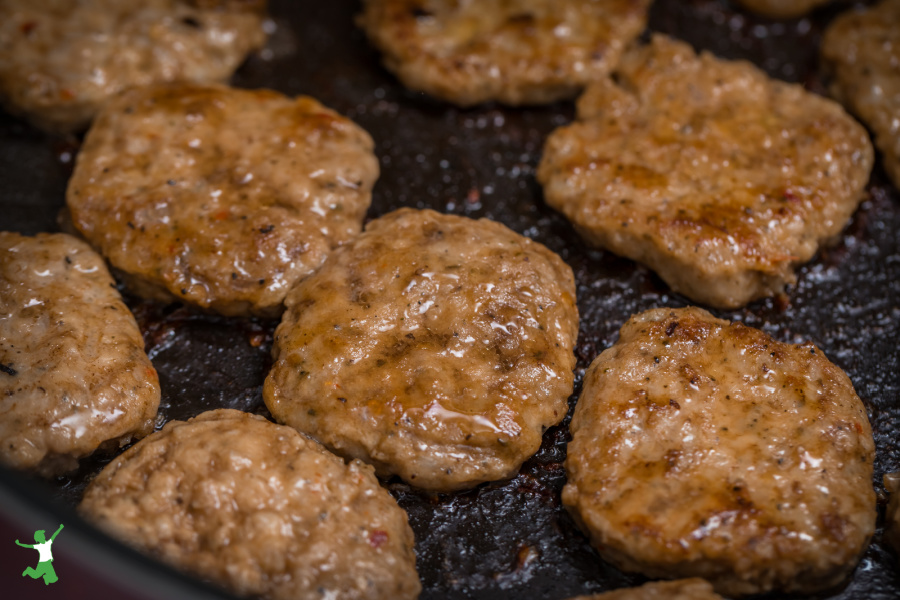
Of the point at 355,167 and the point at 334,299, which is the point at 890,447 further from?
the point at 355,167

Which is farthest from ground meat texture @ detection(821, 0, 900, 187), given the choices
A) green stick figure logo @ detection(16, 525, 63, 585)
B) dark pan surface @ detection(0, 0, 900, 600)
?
green stick figure logo @ detection(16, 525, 63, 585)

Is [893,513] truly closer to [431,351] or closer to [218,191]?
[431,351]

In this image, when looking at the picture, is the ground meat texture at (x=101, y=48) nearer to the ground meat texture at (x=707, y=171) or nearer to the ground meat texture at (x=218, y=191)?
the ground meat texture at (x=218, y=191)

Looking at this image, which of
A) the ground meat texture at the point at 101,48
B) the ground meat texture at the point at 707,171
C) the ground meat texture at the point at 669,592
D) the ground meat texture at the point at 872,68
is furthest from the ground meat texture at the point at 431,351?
the ground meat texture at the point at 872,68

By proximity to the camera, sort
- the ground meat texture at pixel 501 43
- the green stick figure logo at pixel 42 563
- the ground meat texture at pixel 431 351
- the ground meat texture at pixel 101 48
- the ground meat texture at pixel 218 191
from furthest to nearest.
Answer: the ground meat texture at pixel 501 43
the ground meat texture at pixel 101 48
the ground meat texture at pixel 218 191
the ground meat texture at pixel 431 351
the green stick figure logo at pixel 42 563

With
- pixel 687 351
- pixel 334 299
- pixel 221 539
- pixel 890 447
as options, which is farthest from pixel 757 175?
pixel 221 539

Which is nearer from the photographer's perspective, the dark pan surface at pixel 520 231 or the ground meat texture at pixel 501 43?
the dark pan surface at pixel 520 231
